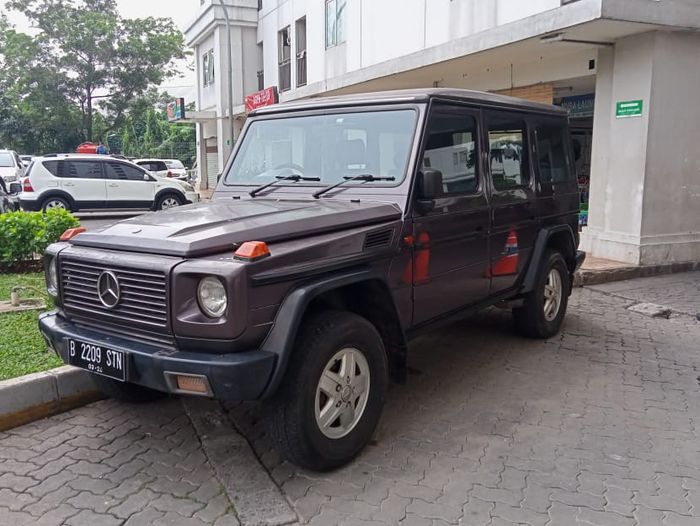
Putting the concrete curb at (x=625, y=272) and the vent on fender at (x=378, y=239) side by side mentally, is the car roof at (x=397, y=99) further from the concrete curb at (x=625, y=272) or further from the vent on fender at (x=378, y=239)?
the concrete curb at (x=625, y=272)

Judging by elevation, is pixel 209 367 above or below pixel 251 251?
below

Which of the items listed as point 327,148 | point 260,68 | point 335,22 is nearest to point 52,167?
point 335,22

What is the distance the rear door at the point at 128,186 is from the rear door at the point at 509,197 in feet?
45.0

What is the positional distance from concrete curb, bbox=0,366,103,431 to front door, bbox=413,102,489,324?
2317 millimetres

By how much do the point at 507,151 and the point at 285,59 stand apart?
18076 mm

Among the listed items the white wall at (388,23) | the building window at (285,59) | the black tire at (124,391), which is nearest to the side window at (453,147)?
the black tire at (124,391)

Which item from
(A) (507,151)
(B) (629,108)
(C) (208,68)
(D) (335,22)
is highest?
(C) (208,68)

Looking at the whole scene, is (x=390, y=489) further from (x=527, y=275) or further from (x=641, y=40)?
(x=641, y=40)

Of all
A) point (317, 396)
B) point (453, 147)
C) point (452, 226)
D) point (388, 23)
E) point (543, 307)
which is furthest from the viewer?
point (388, 23)

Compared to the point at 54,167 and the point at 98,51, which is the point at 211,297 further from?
the point at 98,51

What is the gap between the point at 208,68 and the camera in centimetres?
2778

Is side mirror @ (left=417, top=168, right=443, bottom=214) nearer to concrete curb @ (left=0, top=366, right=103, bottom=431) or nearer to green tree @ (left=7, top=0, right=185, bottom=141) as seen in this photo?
concrete curb @ (left=0, top=366, right=103, bottom=431)

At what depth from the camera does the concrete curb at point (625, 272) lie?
27.8 ft

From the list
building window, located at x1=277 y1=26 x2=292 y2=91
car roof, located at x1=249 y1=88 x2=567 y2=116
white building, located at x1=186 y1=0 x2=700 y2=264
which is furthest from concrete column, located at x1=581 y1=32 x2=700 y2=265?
building window, located at x1=277 y1=26 x2=292 y2=91
